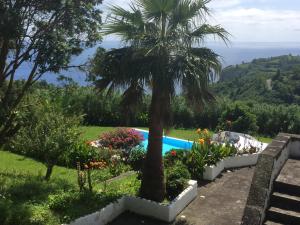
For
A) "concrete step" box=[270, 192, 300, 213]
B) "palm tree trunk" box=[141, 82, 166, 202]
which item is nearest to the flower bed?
"palm tree trunk" box=[141, 82, 166, 202]

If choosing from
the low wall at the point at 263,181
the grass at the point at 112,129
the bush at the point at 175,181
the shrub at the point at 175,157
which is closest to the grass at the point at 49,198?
the bush at the point at 175,181

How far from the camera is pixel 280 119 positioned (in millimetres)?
24469

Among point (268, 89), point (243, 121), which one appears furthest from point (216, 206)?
point (268, 89)

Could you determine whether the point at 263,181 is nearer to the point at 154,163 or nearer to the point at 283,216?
the point at 283,216

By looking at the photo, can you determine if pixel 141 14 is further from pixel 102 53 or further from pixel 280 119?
pixel 280 119

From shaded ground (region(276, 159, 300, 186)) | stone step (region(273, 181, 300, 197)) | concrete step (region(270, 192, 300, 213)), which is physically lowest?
concrete step (region(270, 192, 300, 213))

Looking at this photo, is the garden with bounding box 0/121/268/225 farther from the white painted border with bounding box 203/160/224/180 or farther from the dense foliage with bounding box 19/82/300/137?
the dense foliage with bounding box 19/82/300/137

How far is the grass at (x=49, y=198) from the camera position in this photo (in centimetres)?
825

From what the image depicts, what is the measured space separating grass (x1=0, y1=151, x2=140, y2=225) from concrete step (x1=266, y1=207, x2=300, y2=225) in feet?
12.5

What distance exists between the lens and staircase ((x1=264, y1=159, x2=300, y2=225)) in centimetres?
769

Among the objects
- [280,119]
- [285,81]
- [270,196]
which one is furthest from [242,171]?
[285,81]

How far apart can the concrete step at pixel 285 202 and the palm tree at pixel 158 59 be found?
2818 millimetres

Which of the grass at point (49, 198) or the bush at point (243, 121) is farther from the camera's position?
the bush at point (243, 121)

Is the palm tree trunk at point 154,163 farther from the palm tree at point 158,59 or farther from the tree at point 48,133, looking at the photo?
the tree at point 48,133
